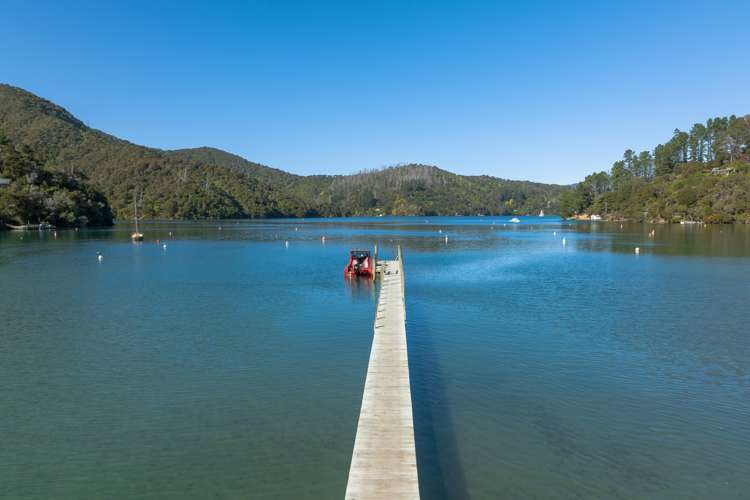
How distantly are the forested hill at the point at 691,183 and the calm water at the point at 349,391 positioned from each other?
107939 mm

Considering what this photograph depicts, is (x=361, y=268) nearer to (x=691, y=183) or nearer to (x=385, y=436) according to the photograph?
(x=385, y=436)

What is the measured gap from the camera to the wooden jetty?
332 inches

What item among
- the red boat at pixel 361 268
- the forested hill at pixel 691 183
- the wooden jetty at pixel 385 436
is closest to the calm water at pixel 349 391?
the wooden jetty at pixel 385 436

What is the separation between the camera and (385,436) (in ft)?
33.4

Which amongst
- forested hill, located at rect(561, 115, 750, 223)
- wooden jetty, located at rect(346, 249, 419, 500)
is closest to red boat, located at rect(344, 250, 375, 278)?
wooden jetty, located at rect(346, 249, 419, 500)

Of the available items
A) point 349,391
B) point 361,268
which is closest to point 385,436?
point 349,391

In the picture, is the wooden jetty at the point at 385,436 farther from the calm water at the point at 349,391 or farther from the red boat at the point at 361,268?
the red boat at the point at 361,268

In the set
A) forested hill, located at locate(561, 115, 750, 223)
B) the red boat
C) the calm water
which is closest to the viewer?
the calm water

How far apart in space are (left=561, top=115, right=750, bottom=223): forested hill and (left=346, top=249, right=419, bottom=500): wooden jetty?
13173 centimetres

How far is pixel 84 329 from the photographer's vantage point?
74.0 ft

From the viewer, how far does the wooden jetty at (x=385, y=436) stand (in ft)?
27.7

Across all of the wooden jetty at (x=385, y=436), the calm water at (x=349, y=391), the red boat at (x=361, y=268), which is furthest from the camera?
the red boat at (x=361, y=268)

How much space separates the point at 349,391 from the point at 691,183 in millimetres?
151893

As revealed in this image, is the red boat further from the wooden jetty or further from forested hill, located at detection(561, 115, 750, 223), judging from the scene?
forested hill, located at detection(561, 115, 750, 223)
